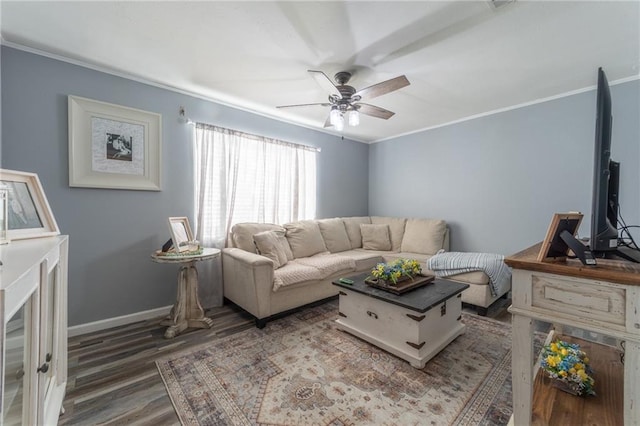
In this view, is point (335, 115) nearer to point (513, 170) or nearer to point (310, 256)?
point (310, 256)

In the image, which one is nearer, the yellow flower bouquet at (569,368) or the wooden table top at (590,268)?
the wooden table top at (590,268)

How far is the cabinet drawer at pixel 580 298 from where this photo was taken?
2.70ft

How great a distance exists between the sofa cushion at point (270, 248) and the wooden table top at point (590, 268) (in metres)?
2.17

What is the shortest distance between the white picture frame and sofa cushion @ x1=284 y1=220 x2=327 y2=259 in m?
1.63

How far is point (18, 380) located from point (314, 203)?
11.4ft

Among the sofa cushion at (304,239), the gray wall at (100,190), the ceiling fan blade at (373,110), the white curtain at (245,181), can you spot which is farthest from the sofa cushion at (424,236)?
the gray wall at (100,190)

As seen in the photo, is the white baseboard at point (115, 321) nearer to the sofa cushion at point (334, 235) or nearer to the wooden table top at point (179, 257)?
the wooden table top at point (179, 257)

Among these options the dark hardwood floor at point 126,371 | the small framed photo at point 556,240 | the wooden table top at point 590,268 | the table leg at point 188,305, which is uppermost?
the small framed photo at point 556,240

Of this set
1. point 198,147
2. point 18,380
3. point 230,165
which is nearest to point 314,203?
point 230,165

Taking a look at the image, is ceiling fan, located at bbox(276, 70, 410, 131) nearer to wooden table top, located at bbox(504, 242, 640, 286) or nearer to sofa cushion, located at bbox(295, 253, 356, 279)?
sofa cushion, located at bbox(295, 253, 356, 279)

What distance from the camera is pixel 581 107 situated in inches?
109

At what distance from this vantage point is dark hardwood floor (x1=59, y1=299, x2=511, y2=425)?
1.42 m

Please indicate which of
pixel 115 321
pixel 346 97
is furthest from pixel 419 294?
pixel 115 321

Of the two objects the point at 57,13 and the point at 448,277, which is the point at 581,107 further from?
the point at 57,13
